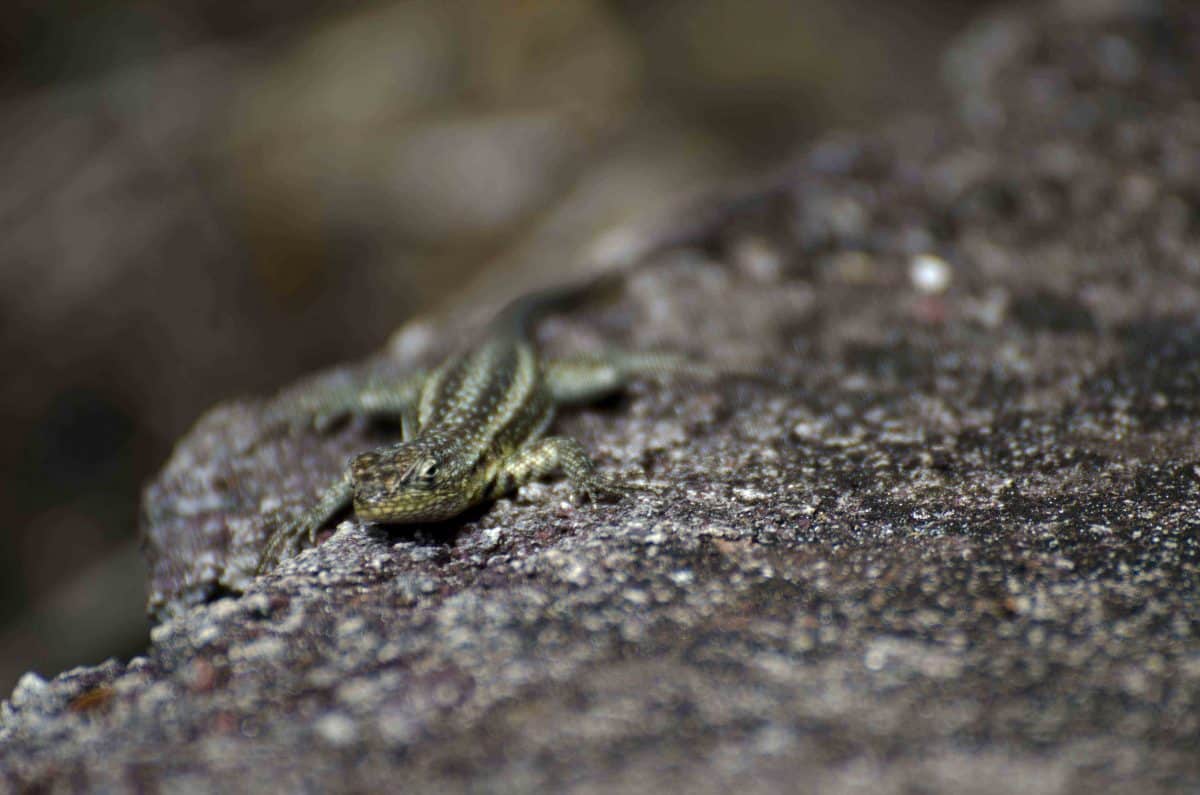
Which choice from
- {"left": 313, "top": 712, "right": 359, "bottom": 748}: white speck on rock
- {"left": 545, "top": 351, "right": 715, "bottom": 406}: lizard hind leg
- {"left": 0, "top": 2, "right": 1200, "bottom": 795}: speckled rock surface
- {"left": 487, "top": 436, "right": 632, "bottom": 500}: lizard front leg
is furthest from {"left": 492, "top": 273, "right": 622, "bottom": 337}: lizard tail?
{"left": 313, "top": 712, "right": 359, "bottom": 748}: white speck on rock

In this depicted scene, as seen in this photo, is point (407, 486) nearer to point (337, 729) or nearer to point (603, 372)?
point (337, 729)

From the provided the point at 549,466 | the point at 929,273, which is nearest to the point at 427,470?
the point at 549,466

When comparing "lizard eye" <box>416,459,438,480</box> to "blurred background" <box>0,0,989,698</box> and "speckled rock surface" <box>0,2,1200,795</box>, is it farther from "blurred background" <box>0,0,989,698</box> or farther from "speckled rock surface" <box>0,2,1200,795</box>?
"blurred background" <box>0,0,989,698</box>

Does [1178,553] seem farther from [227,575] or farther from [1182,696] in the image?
[227,575]

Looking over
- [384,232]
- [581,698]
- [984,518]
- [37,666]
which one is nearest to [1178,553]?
[984,518]

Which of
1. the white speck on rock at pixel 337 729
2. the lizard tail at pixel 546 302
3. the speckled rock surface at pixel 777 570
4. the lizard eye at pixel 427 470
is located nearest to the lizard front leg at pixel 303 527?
the speckled rock surface at pixel 777 570

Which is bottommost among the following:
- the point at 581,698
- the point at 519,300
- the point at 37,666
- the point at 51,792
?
the point at 37,666
